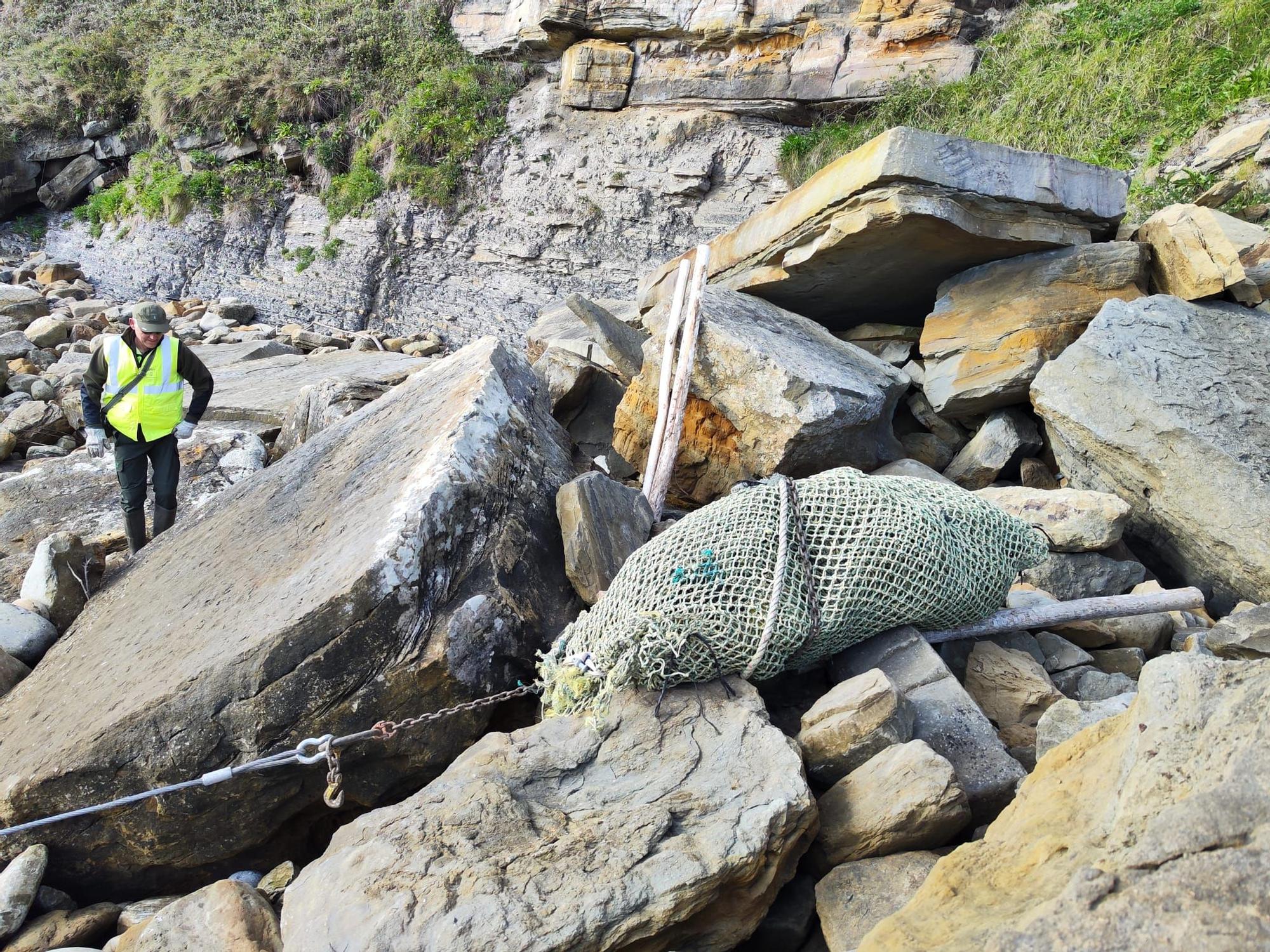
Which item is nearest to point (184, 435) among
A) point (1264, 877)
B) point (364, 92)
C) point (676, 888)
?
point (676, 888)

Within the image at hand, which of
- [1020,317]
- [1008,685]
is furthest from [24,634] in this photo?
[1020,317]

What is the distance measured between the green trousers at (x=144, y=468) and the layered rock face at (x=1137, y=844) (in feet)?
14.2

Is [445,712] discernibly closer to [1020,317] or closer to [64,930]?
[64,930]

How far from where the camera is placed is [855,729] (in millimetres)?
2271

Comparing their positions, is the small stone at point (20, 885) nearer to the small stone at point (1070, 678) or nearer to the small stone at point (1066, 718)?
the small stone at point (1066, 718)

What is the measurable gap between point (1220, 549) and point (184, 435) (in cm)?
510

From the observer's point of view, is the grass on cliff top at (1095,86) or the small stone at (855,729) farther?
the grass on cliff top at (1095,86)

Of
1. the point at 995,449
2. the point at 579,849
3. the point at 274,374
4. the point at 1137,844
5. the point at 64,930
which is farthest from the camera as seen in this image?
the point at 274,374

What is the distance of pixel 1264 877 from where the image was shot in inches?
45.5

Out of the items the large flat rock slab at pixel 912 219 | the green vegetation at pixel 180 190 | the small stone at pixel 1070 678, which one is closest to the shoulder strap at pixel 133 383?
the large flat rock slab at pixel 912 219

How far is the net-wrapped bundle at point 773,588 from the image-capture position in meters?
2.49

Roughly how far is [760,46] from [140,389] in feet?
29.4

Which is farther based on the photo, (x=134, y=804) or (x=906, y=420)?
(x=906, y=420)

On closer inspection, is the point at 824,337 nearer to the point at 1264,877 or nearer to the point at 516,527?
the point at 516,527
